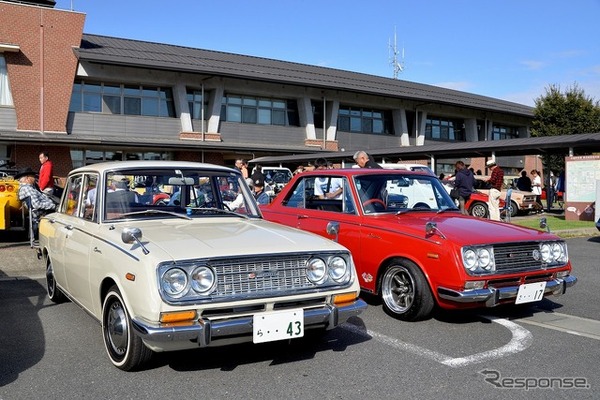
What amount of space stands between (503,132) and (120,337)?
163ft

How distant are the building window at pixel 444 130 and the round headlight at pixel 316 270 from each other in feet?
133

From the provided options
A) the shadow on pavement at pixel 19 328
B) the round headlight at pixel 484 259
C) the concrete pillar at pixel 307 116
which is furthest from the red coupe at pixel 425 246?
the concrete pillar at pixel 307 116

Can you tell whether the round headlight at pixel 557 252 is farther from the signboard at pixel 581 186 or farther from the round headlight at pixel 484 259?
the signboard at pixel 581 186

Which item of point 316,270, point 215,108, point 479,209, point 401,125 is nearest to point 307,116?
point 215,108

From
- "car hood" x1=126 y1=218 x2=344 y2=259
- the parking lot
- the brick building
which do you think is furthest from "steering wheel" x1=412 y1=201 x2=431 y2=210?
the brick building

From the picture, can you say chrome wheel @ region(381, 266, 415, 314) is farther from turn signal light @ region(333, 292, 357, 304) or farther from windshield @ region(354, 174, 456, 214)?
turn signal light @ region(333, 292, 357, 304)

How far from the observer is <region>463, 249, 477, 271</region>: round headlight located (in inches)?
205

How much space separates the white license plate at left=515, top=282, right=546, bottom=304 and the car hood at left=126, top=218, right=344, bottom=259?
6.76 ft

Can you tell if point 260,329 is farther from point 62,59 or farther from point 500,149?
point 62,59

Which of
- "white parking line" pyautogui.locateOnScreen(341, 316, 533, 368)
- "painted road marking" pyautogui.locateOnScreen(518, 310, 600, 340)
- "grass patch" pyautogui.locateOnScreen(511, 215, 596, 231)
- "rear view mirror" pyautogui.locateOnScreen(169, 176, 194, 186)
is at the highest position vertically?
"rear view mirror" pyautogui.locateOnScreen(169, 176, 194, 186)

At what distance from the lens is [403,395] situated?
372 cm

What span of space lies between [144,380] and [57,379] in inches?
25.6

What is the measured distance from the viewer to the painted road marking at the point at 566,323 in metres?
5.28

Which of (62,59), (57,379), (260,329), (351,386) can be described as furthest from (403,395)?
(62,59)
